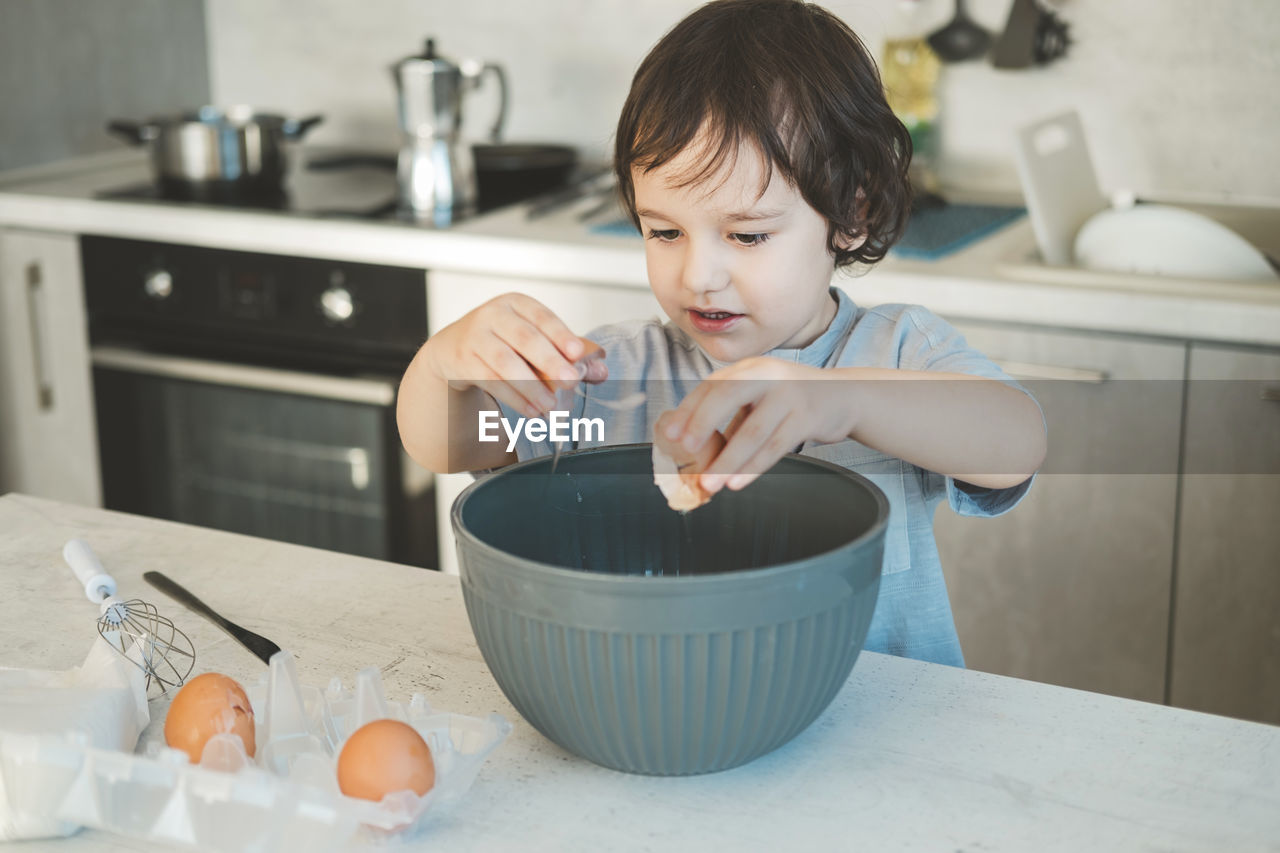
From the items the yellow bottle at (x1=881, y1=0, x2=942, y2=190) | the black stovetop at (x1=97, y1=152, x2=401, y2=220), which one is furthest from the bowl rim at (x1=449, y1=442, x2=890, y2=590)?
the yellow bottle at (x1=881, y1=0, x2=942, y2=190)

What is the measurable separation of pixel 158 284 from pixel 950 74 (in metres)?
1.37

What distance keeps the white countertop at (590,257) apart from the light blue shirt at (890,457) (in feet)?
1.85

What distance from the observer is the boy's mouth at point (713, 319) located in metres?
1.02

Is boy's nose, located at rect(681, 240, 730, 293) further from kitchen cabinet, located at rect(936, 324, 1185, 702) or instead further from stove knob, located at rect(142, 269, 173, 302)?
stove knob, located at rect(142, 269, 173, 302)

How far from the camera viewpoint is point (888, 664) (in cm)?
84

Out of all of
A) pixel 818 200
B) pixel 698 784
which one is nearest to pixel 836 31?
pixel 818 200

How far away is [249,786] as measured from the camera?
593 mm

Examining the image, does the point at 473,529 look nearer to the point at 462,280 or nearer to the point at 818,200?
the point at 818,200

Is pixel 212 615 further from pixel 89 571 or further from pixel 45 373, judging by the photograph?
pixel 45 373

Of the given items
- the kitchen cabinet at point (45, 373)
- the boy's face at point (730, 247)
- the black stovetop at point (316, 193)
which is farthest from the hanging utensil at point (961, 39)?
the kitchen cabinet at point (45, 373)

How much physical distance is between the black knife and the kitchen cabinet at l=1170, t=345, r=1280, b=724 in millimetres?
1203

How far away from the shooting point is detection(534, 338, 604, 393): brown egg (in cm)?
83

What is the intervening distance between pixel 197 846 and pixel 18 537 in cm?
53

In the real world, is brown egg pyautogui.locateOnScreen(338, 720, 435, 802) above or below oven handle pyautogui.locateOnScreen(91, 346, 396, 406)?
above
